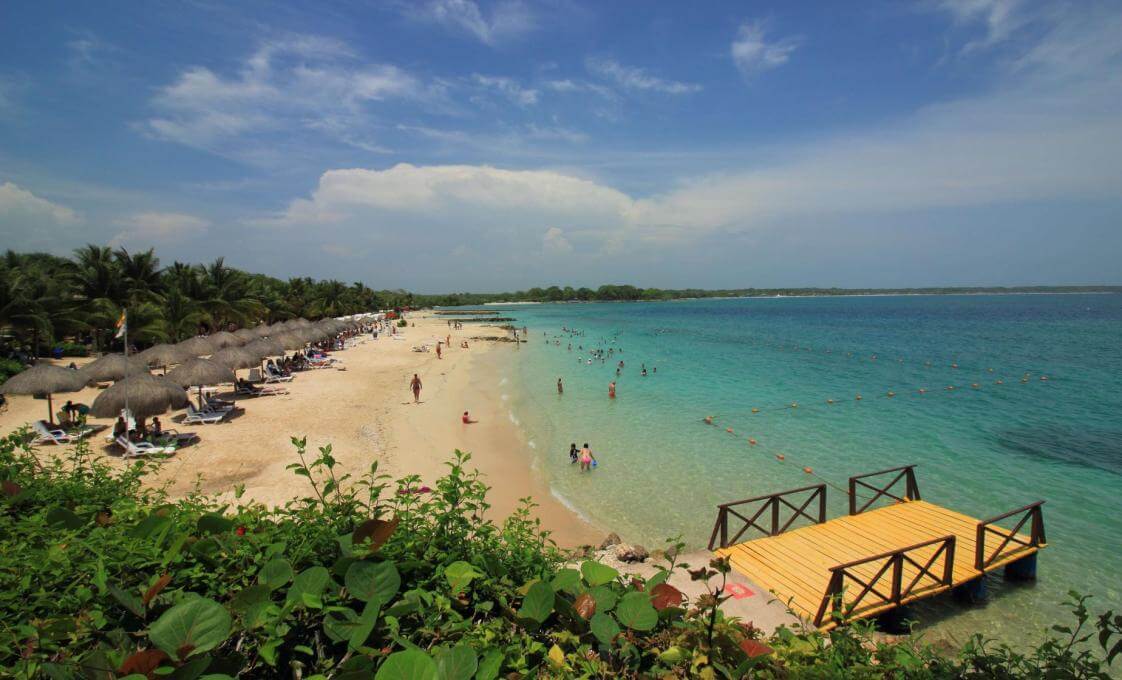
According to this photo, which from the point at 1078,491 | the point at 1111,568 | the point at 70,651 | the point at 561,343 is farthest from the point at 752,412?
the point at 561,343

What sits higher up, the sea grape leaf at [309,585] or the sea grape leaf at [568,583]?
the sea grape leaf at [309,585]

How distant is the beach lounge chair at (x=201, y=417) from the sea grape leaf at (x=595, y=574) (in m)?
19.7

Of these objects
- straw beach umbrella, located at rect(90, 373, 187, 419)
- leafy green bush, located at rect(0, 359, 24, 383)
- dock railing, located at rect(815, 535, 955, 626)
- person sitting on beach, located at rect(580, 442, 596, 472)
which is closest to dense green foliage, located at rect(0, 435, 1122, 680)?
dock railing, located at rect(815, 535, 955, 626)

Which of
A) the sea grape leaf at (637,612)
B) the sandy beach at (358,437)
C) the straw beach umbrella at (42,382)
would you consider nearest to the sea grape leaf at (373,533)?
the sea grape leaf at (637,612)

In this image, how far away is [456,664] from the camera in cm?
152

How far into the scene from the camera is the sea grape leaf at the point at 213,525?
2.21 metres

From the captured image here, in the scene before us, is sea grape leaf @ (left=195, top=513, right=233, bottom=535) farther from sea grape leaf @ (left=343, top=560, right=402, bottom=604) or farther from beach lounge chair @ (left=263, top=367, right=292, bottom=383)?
beach lounge chair @ (left=263, top=367, right=292, bottom=383)

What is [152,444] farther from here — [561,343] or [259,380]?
[561,343]

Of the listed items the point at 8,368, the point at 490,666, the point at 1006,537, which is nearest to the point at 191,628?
the point at 490,666

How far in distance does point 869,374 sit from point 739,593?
33.0m

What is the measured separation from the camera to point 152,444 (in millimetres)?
13422

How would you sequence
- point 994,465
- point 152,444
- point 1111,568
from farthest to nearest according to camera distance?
point 994,465
point 152,444
point 1111,568

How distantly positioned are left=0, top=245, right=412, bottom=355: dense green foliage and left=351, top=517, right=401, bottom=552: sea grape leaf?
101 ft

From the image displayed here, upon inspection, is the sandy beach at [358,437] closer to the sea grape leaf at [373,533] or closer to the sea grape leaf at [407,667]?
the sea grape leaf at [373,533]
